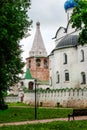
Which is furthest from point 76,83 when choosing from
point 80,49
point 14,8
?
point 14,8

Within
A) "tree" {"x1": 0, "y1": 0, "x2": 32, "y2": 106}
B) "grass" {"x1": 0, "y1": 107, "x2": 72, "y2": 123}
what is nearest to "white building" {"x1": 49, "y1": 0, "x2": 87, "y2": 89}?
"tree" {"x1": 0, "y1": 0, "x2": 32, "y2": 106}

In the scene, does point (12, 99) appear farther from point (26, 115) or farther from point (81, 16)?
point (81, 16)

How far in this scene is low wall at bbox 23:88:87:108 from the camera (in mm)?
36062

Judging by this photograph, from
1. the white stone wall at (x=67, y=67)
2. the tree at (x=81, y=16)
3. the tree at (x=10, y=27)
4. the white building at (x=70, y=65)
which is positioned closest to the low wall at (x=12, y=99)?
the white building at (x=70, y=65)

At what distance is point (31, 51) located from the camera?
73.9 m

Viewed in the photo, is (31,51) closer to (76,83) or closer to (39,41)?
(39,41)

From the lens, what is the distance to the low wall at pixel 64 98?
36062 mm

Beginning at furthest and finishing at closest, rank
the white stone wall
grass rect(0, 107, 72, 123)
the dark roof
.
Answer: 1. the dark roof
2. the white stone wall
3. grass rect(0, 107, 72, 123)

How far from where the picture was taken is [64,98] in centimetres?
3847

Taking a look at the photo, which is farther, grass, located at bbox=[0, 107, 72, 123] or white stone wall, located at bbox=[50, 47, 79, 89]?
white stone wall, located at bbox=[50, 47, 79, 89]

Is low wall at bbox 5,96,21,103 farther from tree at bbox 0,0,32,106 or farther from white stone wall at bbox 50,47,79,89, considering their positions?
tree at bbox 0,0,32,106

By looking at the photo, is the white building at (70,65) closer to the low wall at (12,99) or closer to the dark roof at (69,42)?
the dark roof at (69,42)

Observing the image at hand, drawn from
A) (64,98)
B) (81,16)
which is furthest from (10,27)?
(64,98)

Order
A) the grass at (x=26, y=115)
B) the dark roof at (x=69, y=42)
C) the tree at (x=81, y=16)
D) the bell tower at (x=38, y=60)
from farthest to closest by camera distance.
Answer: the bell tower at (x=38, y=60) < the dark roof at (x=69, y=42) < the tree at (x=81, y=16) < the grass at (x=26, y=115)
